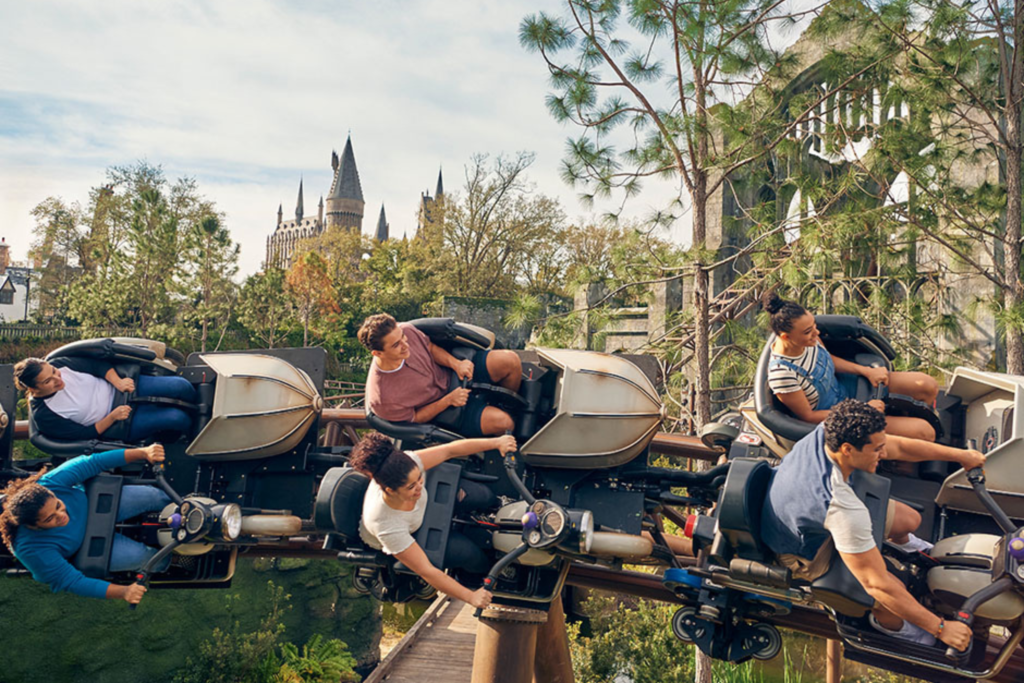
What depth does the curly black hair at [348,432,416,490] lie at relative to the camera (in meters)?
3.35

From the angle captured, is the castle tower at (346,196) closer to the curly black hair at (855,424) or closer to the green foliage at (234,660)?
the green foliage at (234,660)

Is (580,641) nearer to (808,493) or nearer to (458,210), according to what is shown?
(808,493)

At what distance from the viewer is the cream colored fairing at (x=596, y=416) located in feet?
12.8

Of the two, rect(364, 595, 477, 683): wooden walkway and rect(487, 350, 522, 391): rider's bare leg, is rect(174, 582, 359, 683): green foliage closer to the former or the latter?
rect(364, 595, 477, 683): wooden walkway

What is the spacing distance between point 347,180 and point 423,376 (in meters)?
71.9

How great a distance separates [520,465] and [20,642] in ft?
33.9

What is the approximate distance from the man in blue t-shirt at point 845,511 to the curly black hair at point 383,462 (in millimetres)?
1341

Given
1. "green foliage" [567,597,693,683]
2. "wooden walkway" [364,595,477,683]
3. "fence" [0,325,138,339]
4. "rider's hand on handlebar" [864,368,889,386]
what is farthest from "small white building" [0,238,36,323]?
"rider's hand on handlebar" [864,368,889,386]

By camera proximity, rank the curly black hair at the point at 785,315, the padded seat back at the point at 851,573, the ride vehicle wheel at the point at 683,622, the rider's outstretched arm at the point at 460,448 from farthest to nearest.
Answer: the ride vehicle wheel at the point at 683,622 < the rider's outstretched arm at the point at 460,448 < the curly black hair at the point at 785,315 < the padded seat back at the point at 851,573

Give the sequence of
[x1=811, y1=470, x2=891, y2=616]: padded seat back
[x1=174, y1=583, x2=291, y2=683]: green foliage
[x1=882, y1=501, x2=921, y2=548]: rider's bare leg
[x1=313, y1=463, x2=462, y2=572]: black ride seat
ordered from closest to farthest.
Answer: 1. [x1=811, y1=470, x2=891, y2=616]: padded seat back
2. [x1=882, y1=501, x2=921, y2=548]: rider's bare leg
3. [x1=313, y1=463, x2=462, y2=572]: black ride seat
4. [x1=174, y1=583, x2=291, y2=683]: green foliage

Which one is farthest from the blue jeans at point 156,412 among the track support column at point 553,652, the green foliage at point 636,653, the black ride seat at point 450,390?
the green foliage at point 636,653

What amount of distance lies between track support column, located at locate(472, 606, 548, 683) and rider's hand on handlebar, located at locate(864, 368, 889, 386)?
2083 millimetres

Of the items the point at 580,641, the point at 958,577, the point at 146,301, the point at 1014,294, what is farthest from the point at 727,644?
the point at 146,301

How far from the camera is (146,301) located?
923 inches
